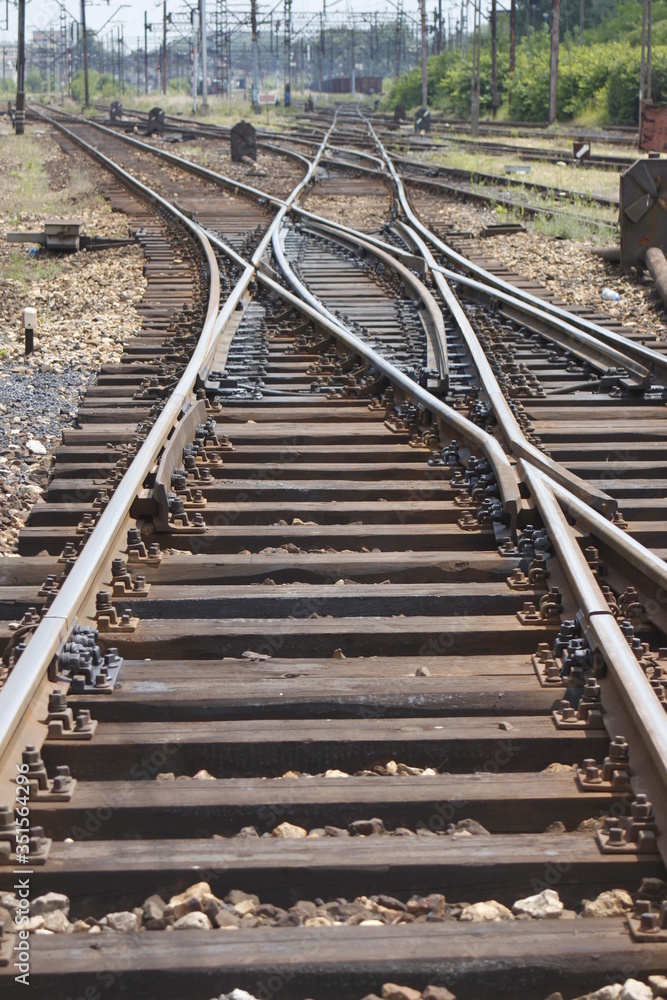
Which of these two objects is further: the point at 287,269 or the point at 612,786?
the point at 287,269

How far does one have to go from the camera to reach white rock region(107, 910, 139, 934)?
97.7 inches

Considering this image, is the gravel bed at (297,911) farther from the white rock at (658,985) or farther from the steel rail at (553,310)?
the steel rail at (553,310)

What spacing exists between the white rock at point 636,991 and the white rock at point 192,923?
2.65 feet

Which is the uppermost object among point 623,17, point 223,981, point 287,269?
point 623,17

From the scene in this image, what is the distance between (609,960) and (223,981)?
730 millimetres

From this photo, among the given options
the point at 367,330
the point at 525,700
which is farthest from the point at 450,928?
the point at 367,330

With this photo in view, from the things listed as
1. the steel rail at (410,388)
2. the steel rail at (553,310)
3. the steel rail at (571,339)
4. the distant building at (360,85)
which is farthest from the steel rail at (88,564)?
the distant building at (360,85)

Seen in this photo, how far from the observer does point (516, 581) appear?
13.2 feet

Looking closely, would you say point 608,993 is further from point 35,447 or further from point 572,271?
point 572,271

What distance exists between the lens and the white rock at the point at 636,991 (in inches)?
89.7

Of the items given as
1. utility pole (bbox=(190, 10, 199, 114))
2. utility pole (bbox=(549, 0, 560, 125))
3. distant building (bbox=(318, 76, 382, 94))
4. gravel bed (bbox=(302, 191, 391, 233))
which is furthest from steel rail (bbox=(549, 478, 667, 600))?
distant building (bbox=(318, 76, 382, 94))

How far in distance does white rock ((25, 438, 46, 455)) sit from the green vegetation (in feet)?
127

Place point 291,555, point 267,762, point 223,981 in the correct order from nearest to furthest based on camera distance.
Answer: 1. point 223,981
2. point 267,762
3. point 291,555

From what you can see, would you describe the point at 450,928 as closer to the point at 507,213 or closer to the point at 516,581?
the point at 516,581
